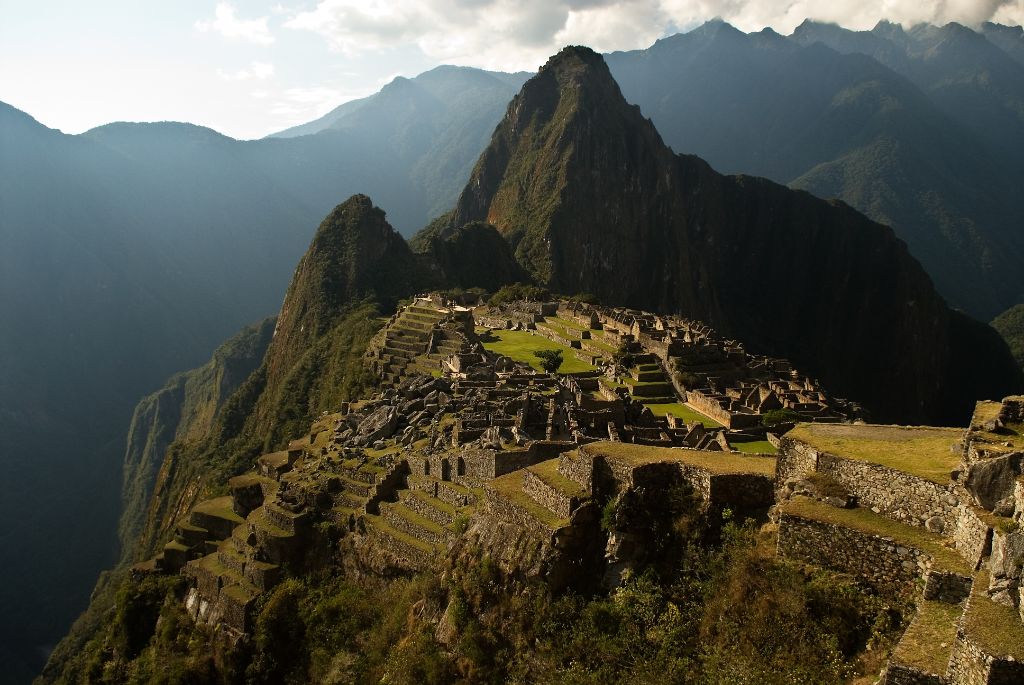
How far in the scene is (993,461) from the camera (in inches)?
334

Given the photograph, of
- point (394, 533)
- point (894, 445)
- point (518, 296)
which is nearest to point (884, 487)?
point (894, 445)

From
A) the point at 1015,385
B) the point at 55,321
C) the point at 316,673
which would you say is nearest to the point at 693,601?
the point at 316,673

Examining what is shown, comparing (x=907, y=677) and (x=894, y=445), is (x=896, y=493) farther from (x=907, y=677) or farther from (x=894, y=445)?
(x=907, y=677)

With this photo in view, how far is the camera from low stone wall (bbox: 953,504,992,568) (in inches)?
317

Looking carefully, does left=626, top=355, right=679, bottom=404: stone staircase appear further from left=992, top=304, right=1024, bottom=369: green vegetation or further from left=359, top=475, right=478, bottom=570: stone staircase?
left=992, top=304, right=1024, bottom=369: green vegetation

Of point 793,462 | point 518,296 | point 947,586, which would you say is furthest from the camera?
point 518,296

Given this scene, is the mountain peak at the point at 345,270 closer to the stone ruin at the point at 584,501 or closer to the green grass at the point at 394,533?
the stone ruin at the point at 584,501

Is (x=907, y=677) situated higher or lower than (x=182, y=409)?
higher

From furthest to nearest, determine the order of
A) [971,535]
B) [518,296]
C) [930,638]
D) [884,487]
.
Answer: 1. [518,296]
2. [884,487]
3. [971,535]
4. [930,638]

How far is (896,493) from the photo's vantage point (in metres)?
9.65

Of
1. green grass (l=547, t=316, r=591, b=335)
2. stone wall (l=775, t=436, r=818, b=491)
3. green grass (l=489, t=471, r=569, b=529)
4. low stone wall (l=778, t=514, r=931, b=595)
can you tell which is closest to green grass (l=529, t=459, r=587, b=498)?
green grass (l=489, t=471, r=569, b=529)

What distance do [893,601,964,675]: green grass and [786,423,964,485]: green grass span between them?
5.83 feet

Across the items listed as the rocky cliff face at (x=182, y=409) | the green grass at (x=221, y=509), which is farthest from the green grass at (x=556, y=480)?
the rocky cliff face at (x=182, y=409)

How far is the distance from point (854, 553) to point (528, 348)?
46.3 metres
